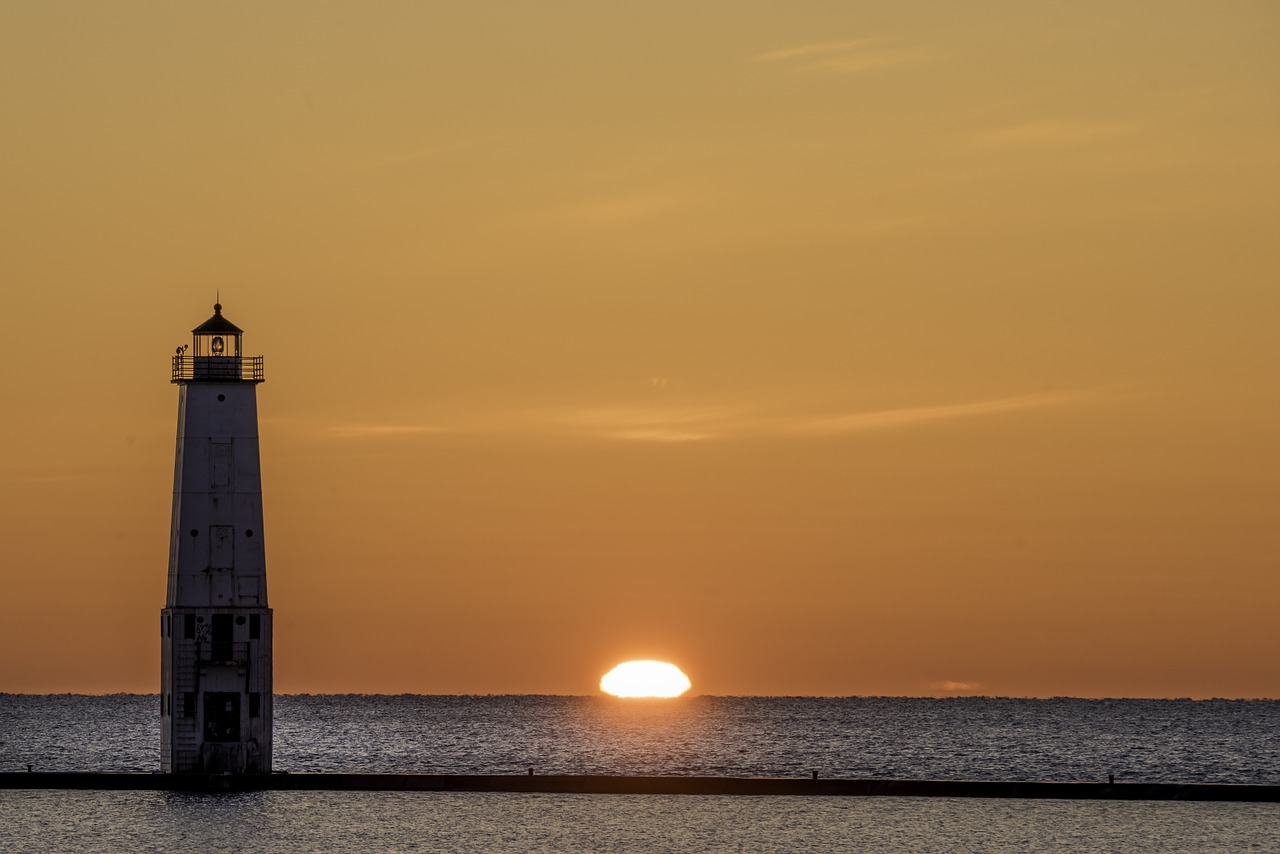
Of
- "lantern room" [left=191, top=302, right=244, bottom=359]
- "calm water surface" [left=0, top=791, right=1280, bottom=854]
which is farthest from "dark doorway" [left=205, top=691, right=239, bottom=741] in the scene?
"lantern room" [left=191, top=302, right=244, bottom=359]

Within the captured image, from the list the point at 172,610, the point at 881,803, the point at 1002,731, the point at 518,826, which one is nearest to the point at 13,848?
the point at 172,610

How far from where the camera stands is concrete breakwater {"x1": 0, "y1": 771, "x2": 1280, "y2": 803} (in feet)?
231

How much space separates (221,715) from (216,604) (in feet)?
13.0

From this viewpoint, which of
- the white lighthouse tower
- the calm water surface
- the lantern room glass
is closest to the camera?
the calm water surface

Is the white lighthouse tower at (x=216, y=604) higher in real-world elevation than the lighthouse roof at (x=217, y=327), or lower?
lower

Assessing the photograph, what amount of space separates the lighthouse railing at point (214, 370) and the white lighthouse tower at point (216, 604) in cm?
43

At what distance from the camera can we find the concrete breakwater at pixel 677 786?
70.5 metres

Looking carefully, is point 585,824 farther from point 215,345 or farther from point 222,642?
point 215,345

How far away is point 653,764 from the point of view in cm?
11931

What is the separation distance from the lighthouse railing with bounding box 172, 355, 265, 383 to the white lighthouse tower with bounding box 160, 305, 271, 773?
430 millimetres

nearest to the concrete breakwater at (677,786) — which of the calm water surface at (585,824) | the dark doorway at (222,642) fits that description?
the calm water surface at (585,824)

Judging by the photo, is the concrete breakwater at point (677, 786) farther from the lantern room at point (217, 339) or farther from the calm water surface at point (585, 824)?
the lantern room at point (217, 339)

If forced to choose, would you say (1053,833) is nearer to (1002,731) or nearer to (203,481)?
(203,481)

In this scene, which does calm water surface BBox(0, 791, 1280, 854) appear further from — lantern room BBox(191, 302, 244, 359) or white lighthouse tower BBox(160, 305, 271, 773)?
lantern room BBox(191, 302, 244, 359)
